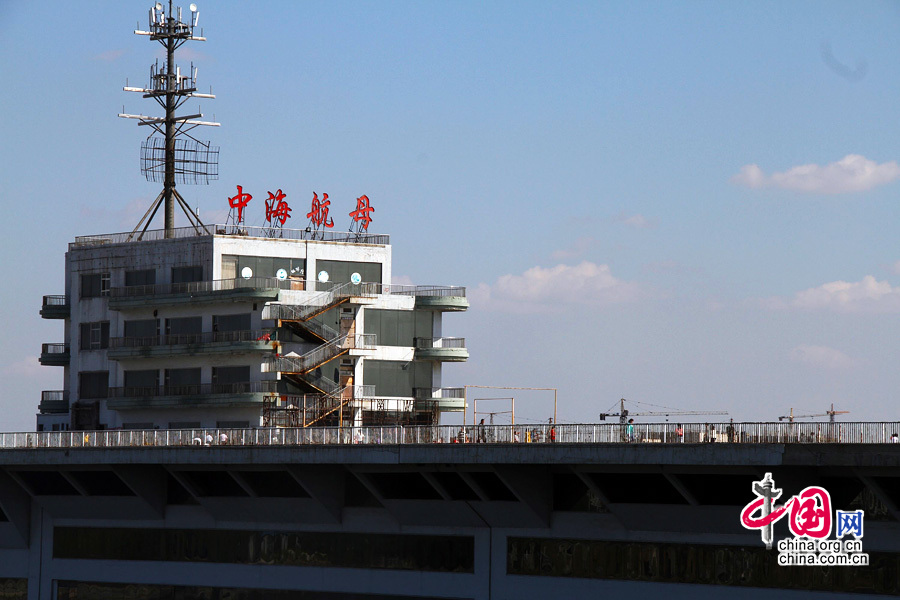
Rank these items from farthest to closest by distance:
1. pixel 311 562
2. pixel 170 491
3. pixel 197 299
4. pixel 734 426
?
pixel 197 299
pixel 170 491
pixel 311 562
pixel 734 426

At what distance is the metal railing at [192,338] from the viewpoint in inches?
3708

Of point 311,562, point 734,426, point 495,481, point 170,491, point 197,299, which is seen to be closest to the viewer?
point 734,426

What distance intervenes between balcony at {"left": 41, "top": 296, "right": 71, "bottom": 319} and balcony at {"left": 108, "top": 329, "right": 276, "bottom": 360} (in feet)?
18.9

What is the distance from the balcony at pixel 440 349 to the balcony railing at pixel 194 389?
35.4 feet

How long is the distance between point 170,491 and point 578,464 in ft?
95.0


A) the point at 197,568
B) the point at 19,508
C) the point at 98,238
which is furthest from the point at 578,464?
the point at 98,238

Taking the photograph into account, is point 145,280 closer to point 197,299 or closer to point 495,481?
point 197,299

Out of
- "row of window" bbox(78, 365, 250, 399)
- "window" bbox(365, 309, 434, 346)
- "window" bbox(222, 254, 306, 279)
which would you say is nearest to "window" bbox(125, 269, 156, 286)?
"row of window" bbox(78, 365, 250, 399)

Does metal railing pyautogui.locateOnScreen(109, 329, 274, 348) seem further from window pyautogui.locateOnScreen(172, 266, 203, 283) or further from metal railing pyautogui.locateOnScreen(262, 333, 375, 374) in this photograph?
window pyautogui.locateOnScreen(172, 266, 203, 283)

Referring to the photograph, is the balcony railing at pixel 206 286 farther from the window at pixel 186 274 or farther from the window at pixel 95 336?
the window at pixel 95 336

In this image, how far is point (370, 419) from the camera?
9681 cm

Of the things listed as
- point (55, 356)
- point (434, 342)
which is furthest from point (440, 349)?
point (55, 356)

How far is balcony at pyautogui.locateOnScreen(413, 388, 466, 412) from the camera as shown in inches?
3903

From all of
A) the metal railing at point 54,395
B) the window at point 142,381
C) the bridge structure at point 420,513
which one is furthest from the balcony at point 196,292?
the bridge structure at point 420,513
